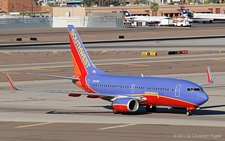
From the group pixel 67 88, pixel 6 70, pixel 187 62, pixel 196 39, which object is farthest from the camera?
pixel 196 39

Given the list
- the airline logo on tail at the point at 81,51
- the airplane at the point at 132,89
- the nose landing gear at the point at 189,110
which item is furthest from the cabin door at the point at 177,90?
the airline logo on tail at the point at 81,51

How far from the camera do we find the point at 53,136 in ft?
135

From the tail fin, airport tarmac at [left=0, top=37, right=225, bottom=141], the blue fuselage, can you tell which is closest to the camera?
airport tarmac at [left=0, top=37, right=225, bottom=141]

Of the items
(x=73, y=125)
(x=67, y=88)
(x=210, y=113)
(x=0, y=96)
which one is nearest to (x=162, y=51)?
Result: (x=67, y=88)

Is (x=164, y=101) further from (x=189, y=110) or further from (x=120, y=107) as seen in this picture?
(x=120, y=107)

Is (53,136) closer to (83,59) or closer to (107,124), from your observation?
(107,124)

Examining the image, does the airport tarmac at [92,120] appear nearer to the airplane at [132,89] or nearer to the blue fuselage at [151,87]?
the airplane at [132,89]

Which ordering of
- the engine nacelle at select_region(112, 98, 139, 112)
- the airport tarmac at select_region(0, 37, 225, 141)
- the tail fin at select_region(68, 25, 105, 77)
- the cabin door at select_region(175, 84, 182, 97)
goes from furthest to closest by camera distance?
1. the tail fin at select_region(68, 25, 105, 77)
2. the engine nacelle at select_region(112, 98, 139, 112)
3. the cabin door at select_region(175, 84, 182, 97)
4. the airport tarmac at select_region(0, 37, 225, 141)

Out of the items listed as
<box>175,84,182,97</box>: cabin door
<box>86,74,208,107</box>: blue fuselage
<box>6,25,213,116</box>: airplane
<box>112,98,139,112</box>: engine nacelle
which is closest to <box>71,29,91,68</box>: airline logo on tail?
<box>6,25,213,116</box>: airplane

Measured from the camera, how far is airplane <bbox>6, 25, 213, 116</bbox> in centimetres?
5022

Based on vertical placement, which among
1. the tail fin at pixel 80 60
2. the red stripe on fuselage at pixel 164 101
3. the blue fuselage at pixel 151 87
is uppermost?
the tail fin at pixel 80 60

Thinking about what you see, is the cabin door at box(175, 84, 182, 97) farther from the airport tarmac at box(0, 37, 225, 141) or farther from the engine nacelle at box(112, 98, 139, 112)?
the engine nacelle at box(112, 98, 139, 112)

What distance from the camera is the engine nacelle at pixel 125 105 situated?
51.6m

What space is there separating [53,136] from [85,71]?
1691 cm
